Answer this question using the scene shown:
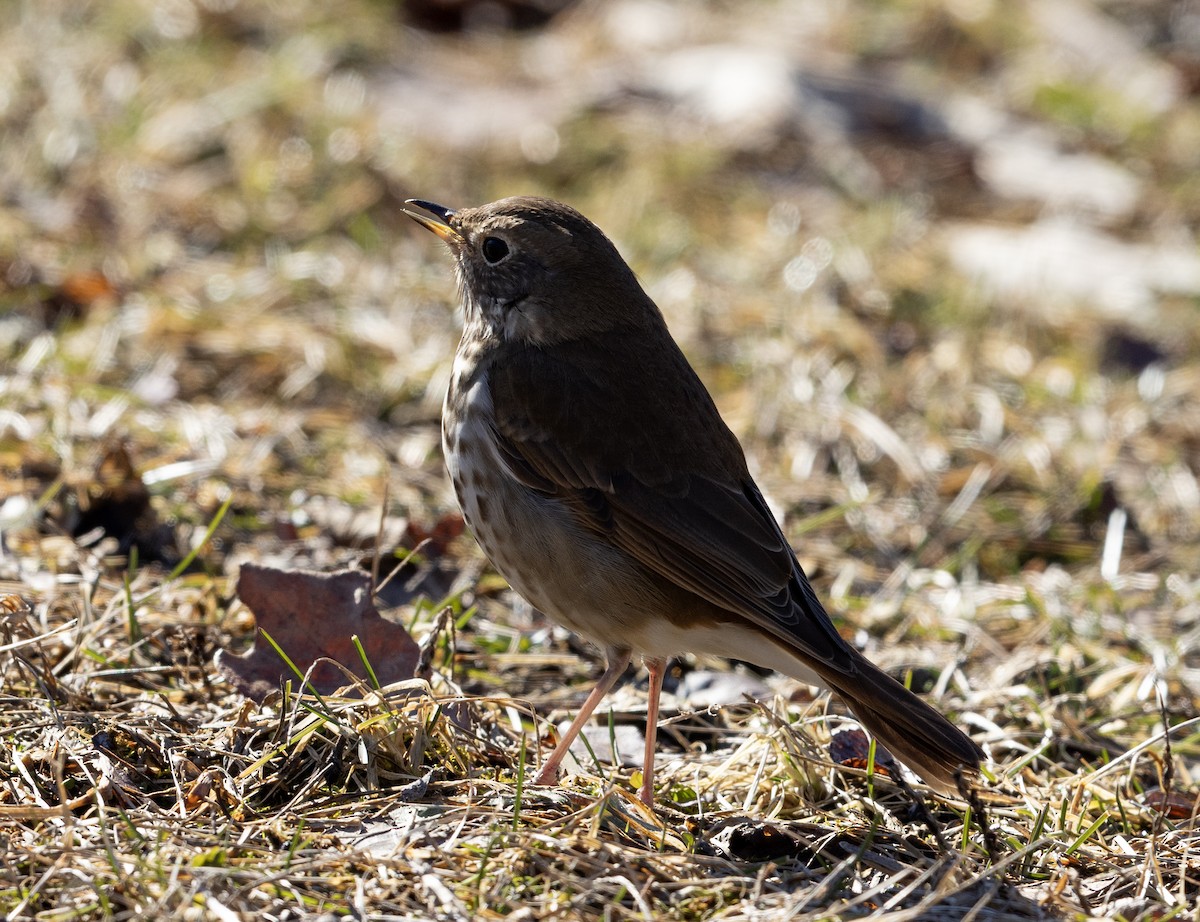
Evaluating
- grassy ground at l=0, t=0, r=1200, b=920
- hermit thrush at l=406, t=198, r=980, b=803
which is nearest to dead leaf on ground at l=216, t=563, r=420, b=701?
grassy ground at l=0, t=0, r=1200, b=920

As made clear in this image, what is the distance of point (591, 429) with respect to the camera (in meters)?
4.36

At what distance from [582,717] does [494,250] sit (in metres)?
1.51

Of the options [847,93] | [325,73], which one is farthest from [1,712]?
[847,93]

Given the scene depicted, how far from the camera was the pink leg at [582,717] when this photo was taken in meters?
3.96

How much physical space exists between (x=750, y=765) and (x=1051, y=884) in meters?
0.87

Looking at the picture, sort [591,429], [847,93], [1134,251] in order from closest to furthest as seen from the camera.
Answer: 1. [591,429]
2. [1134,251]
3. [847,93]

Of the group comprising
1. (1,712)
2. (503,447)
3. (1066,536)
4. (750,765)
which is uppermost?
(503,447)

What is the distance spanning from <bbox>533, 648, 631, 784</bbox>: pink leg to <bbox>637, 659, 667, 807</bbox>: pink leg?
93 mm

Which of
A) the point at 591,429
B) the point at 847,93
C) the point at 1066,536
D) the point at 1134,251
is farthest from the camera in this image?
the point at 847,93

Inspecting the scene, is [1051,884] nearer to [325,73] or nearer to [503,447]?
[503,447]

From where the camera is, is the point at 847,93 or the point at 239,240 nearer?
the point at 239,240

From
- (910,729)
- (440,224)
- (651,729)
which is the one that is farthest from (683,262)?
(910,729)

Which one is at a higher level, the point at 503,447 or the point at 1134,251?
the point at 503,447

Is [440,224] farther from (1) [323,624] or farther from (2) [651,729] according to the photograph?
(2) [651,729]
